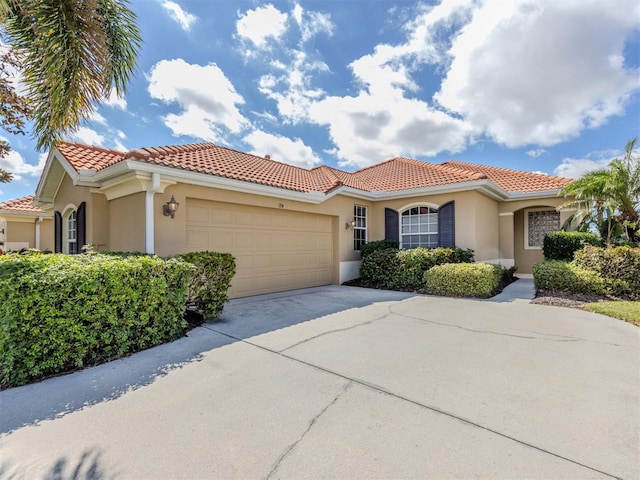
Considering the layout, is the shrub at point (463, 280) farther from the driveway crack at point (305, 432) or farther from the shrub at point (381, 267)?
the driveway crack at point (305, 432)

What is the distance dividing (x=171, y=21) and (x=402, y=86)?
30.9 feet

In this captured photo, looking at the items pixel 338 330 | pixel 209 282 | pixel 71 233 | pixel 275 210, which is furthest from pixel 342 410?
pixel 71 233

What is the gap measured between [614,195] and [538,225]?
4.02m

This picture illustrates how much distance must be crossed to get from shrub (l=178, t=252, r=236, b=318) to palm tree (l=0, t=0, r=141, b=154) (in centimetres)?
420

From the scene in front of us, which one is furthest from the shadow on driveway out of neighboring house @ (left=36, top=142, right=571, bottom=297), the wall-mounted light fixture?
the wall-mounted light fixture

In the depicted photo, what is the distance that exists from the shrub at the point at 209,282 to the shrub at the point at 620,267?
10.4 metres

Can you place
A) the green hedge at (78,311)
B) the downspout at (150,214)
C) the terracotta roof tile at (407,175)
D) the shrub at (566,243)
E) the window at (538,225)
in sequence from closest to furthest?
the green hedge at (78,311) < the downspout at (150,214) < the shrub at (566,243) < the terracotta roof tile at (407,175) < the window at (538,225)

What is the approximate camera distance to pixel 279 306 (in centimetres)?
794

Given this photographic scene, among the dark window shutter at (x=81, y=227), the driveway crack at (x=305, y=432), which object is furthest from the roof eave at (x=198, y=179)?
the driveway crack at (x=305, y=432)

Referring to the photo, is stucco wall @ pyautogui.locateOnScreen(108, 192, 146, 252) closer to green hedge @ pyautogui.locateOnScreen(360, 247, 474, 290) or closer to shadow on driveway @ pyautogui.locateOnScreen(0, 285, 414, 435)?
shadow on driveway @ pyautogui.locateOnScreen(0, 285, 414, 435)

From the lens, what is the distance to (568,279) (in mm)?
8898

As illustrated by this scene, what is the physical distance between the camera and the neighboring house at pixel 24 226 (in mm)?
15616

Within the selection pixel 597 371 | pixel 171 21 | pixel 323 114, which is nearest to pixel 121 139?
pixel 171 21

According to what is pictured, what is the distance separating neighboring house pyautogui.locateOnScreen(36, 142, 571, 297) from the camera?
7.65 metres
